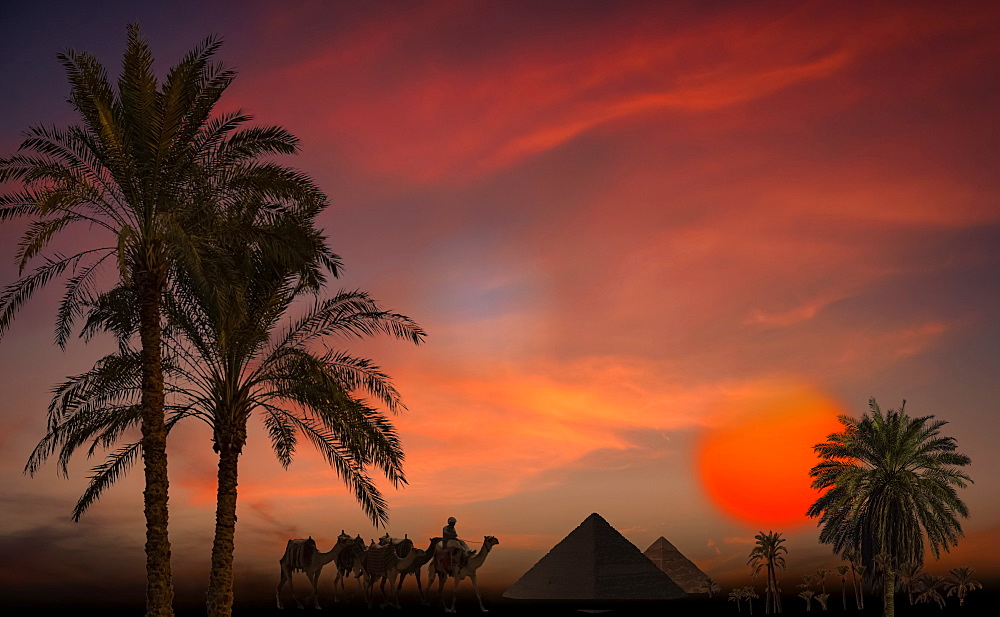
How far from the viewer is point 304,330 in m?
26.4

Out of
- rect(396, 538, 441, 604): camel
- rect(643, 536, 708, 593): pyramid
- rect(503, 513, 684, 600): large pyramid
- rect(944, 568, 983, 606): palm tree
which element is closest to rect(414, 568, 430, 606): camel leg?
rect(396, 538, 441, 604): camel

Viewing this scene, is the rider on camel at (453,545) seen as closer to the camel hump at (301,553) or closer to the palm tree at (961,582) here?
the camel hump at (301,553)

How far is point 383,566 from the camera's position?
42.3m

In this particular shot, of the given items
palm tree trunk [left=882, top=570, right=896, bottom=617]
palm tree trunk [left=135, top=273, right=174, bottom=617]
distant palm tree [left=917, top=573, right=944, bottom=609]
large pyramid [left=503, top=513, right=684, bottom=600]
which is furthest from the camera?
large pyramid [left=503, top=513, right=684, bottom=600]

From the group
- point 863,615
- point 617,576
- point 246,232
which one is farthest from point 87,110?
point 617,576

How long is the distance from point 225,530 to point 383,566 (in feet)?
59.6

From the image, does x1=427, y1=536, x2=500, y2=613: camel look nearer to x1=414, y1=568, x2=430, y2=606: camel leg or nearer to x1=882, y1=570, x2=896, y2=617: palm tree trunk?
x1=414, y1=568, x2=430, y2=606: camel leg

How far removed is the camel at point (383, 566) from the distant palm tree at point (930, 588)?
5017 cm

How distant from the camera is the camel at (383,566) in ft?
139

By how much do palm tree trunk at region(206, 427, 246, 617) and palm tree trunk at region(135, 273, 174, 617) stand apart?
304 cm

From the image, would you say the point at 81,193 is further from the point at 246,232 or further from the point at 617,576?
the point at 617,576

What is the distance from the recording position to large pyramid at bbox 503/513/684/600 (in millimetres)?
83062

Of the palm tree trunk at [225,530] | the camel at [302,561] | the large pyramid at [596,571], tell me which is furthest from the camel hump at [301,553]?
the large pyramid at [596,571]

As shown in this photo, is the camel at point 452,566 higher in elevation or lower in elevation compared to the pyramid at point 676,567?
higher
